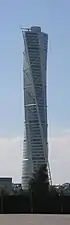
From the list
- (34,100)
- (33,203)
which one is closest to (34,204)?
(33,203)

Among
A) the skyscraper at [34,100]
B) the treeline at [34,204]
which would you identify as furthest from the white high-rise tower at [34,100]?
the treeline at [34,204]

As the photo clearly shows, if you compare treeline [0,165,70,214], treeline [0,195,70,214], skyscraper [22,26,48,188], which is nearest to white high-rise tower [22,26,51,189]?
skyscraper [22,26,48,188]

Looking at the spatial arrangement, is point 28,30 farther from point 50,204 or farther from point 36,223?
point 36,223

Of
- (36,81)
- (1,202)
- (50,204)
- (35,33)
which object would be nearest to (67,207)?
(50,204)

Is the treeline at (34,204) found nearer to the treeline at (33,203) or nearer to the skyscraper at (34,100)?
the treeline at (33,203)

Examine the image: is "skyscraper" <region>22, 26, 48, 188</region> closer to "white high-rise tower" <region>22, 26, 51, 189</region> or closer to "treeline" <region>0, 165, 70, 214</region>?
"white high-rise tower" <region>22, 26, 51, 189</region>

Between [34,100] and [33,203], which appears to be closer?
[33,203]

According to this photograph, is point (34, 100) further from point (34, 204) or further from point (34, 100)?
point (34, 204)

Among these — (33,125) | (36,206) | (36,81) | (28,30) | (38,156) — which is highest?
(28,30)
